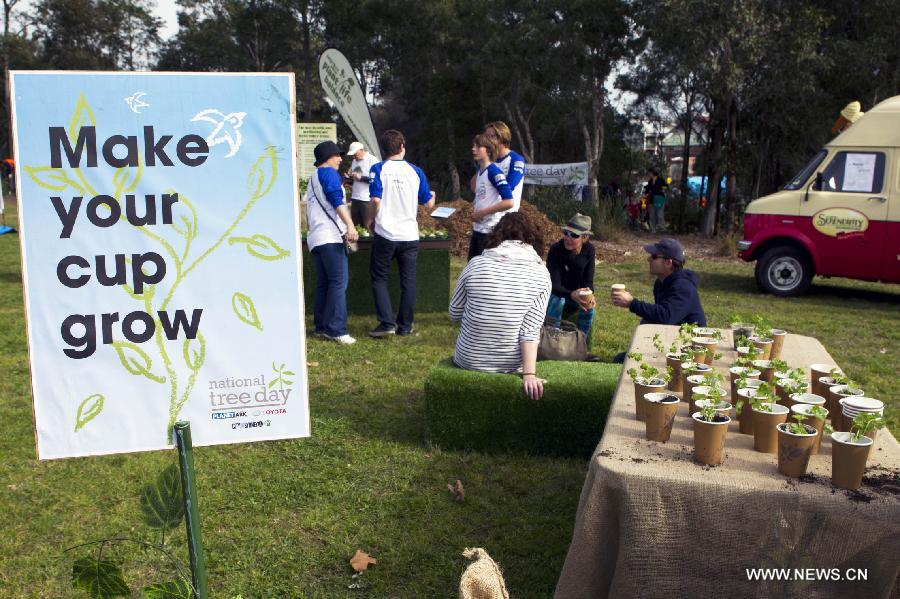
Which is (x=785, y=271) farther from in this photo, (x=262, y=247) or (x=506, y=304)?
(x=262, y=247)

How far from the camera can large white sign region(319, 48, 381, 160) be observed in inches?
408

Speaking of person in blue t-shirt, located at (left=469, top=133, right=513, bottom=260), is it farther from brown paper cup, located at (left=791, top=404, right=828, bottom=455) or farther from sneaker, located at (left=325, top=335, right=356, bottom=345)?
brown paper cup, located at (left=791, top=404, right=828, bottom=455)

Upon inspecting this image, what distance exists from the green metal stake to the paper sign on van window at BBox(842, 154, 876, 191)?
9.36m

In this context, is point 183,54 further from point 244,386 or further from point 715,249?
point 244,386

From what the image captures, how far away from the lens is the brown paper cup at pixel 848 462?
226 centimetres

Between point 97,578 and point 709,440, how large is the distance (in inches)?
71.7

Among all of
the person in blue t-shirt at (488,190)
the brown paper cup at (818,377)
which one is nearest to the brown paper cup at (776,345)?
the brown paper cup at (818,377)

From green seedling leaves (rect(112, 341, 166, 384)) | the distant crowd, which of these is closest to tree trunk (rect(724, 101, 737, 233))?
the distant crowd

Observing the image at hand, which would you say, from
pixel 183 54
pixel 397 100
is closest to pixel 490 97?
pixel 397 100

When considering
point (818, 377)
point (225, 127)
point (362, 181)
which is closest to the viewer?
point (225, 127)

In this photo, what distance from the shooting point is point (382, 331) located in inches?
278

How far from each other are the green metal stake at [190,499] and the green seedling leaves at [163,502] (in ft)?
0.09

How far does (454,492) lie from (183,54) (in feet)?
157

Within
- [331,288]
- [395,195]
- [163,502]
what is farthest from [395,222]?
[163,502]
